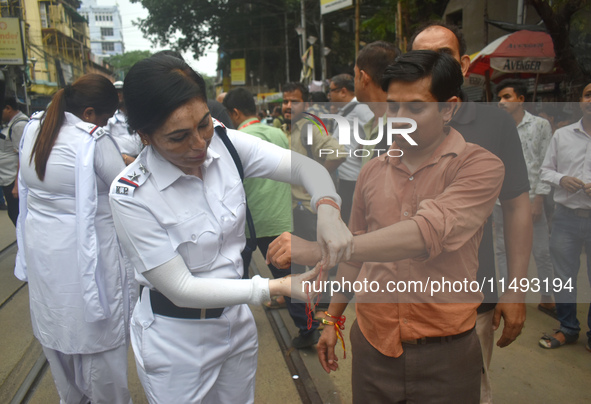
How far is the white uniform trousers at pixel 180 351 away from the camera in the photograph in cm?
150

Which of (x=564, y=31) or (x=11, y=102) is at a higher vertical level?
(x=564, y=31)

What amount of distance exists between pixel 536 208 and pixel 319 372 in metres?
2.02

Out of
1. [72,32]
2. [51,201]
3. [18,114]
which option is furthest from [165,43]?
[51,201]

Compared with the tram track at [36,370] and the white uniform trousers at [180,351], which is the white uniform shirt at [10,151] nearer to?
the tram track at [36,370]

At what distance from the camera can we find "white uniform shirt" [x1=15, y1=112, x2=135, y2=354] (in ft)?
7.05

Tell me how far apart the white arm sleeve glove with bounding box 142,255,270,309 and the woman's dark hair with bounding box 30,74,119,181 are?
1184mm

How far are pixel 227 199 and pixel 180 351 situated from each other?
539 mm

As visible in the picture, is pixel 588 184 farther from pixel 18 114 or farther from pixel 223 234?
pixel 18 114

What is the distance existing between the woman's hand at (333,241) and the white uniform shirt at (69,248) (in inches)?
54.9

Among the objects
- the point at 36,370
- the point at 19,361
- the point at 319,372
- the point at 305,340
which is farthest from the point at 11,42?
the point at 319,372

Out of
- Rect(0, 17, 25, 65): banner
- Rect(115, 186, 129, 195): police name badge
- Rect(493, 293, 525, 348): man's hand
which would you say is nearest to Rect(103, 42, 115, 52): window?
Rect(0, 17, 25, 65): banner

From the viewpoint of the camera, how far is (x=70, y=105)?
90.7 inches

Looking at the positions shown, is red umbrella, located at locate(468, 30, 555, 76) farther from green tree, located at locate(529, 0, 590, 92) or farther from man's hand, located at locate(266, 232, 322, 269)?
man's hand, located at locate(266, 232, 322, 269)

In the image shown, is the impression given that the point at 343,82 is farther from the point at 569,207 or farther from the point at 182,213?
the point at 182,213
